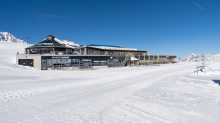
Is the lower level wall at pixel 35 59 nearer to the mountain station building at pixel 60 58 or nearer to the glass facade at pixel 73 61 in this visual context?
the mountain station building at pixel 60 58

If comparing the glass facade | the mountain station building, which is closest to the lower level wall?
the mountain station building

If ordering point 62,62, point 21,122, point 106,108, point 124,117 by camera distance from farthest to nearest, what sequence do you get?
point 62,62
point 106,108
point 124,117
point 21,122

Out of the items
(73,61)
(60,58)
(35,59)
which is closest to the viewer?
(35,59)

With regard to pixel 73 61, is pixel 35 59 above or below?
above

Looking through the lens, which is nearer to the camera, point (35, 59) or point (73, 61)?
point (35, 59)

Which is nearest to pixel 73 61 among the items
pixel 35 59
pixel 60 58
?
pixel 60 58

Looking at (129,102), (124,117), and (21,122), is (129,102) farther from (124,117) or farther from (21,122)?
(21,122)

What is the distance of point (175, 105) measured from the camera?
23.0 feet

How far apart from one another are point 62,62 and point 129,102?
85.3 feet

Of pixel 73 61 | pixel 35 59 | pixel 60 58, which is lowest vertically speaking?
pixel 73 61

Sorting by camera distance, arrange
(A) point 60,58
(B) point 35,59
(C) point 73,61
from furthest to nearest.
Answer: (C) point 73,61 < (A) point 60,58 < (B) point 35,59

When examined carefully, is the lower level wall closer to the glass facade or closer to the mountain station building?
the mountain station building

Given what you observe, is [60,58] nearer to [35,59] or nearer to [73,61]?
[73,61]

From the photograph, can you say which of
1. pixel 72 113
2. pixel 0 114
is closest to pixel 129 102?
pixel 72 113
